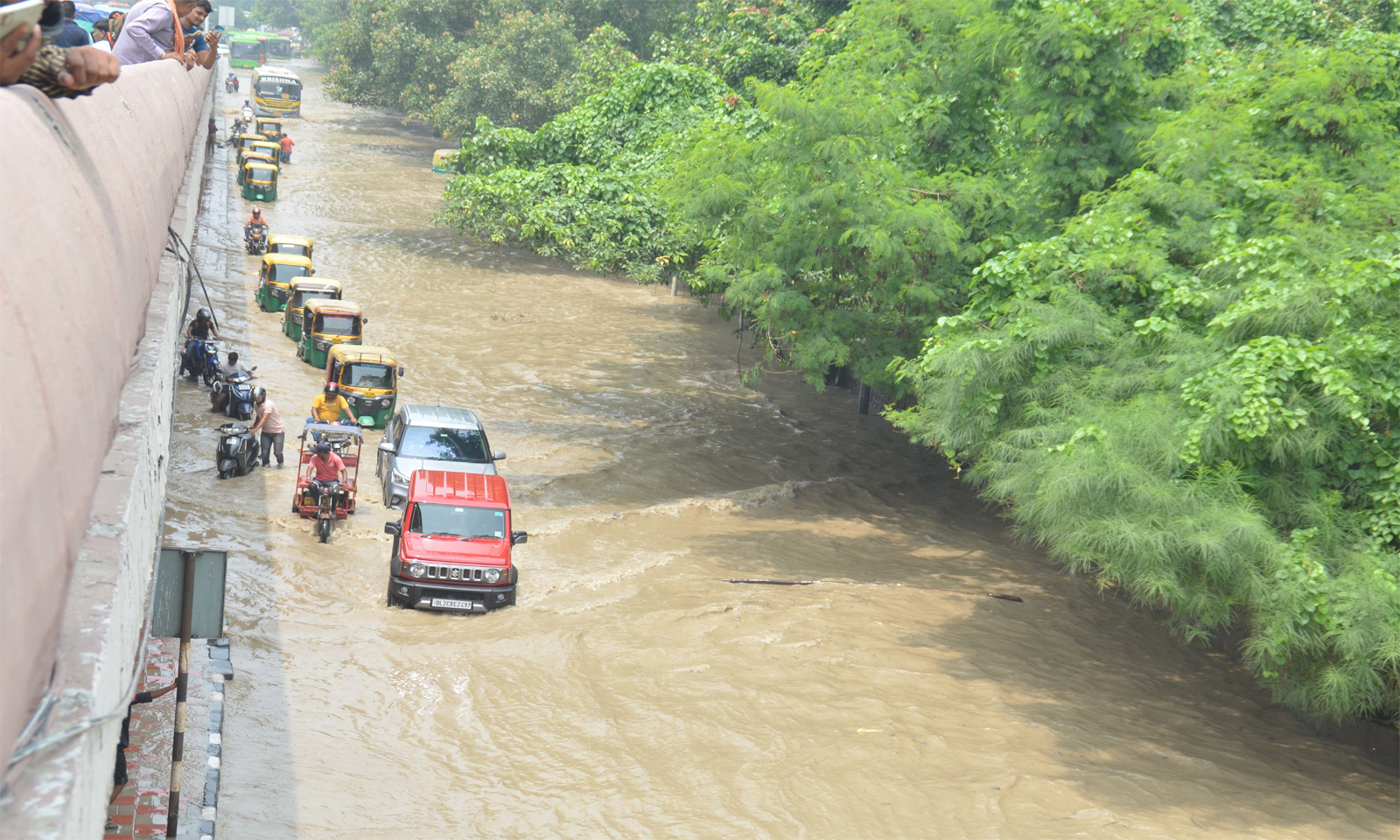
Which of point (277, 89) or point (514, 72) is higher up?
point (514, 72)

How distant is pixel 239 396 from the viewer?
66.1ft

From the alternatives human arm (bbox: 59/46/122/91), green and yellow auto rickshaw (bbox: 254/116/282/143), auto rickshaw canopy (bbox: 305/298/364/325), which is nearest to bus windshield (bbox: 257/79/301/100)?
green and yellow auto rickshaw (bbox: 254/116/282/143)

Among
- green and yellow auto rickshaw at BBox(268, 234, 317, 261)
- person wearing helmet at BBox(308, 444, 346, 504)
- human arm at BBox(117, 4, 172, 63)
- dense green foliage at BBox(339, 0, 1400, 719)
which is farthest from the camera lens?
green and yellow auto rickshaw at BBox(268, 234, 317, 261)

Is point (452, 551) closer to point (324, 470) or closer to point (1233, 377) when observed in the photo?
point (324, 470)

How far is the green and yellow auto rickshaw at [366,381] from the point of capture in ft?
69.8

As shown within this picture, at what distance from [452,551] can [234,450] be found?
5.26m

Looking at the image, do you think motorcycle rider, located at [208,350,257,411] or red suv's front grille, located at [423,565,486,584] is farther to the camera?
motorcycle rider, located at [208,350,257,411]

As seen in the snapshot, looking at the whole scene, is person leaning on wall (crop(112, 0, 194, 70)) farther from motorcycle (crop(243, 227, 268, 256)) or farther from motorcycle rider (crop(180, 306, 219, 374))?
motorcycle (crop(243, 227, 268, 256))

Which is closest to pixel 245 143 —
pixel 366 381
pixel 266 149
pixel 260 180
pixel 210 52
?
pixel 266 149

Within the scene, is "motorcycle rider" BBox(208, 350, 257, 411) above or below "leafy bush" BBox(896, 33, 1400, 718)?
below

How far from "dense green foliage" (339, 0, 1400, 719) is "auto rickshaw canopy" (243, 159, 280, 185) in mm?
26428

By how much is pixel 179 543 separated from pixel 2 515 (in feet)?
46.3

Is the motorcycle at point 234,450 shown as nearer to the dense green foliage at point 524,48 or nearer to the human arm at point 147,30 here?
the human arm at point 147,30

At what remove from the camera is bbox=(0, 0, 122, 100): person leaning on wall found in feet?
9.62
